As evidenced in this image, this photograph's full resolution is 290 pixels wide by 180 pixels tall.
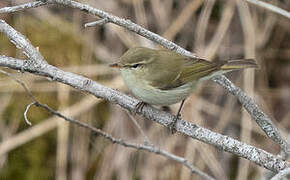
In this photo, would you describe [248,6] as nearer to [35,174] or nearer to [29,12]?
[29,12]

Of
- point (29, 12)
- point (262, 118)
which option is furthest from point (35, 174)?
point (262, 118)

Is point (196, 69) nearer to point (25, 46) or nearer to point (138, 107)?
point (138, 107)

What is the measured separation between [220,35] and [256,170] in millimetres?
1510

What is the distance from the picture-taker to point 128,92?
4.71 m

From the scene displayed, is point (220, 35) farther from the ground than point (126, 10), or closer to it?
farther from the ground

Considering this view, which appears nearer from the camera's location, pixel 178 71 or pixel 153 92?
pixel 153 92

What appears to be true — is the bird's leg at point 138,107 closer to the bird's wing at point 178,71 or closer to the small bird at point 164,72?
the small bird at point 164,72

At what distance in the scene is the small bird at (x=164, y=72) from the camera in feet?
9.59

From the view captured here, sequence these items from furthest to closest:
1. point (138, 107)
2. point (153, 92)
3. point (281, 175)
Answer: point (153, 92) → point (138, 107) → point (281, 175)

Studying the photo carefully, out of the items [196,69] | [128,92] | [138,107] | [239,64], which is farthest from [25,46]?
[128,92]

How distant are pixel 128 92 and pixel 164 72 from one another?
5.27ft

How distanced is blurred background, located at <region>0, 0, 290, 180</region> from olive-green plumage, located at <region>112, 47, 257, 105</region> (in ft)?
4.95

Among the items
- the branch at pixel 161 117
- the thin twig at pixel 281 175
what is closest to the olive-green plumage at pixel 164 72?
the branch at pixel 161 117

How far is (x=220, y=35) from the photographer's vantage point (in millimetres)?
4930
